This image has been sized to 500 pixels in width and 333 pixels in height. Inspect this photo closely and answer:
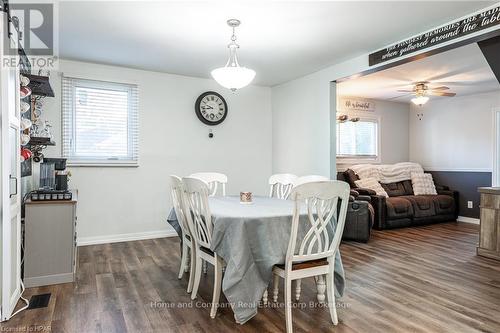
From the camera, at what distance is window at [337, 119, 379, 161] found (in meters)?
6.58

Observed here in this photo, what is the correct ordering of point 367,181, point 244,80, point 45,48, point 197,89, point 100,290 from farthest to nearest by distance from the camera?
point 367,181 < point 197,89 < point 45,48 < point 244,80 < point 100,290

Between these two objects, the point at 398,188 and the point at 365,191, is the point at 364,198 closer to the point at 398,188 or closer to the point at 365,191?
the point at 365,191

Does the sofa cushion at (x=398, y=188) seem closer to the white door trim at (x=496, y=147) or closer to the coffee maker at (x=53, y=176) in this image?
the white door trim at (x=496, y=147)

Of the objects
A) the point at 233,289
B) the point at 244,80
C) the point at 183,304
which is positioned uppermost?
the point at 244,80

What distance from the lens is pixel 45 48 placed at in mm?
3781

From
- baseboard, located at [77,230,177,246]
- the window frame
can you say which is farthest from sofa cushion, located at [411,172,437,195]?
baseboard, located at [77,230,177,246]

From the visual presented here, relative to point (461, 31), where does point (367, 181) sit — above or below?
below

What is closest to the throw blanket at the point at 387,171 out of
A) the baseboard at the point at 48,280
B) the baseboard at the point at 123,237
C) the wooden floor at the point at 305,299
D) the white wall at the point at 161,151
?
the white wall at the point at 161,151

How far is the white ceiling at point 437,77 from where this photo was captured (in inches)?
162

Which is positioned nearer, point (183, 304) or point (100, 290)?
point (183, 304)

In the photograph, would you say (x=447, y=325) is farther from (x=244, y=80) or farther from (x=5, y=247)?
(x=5, y=247)

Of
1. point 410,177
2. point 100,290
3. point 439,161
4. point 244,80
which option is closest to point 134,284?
point 100,290

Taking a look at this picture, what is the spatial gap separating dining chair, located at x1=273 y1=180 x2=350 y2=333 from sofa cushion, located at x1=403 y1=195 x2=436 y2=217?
4.12m

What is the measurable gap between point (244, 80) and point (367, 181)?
3.78 m
